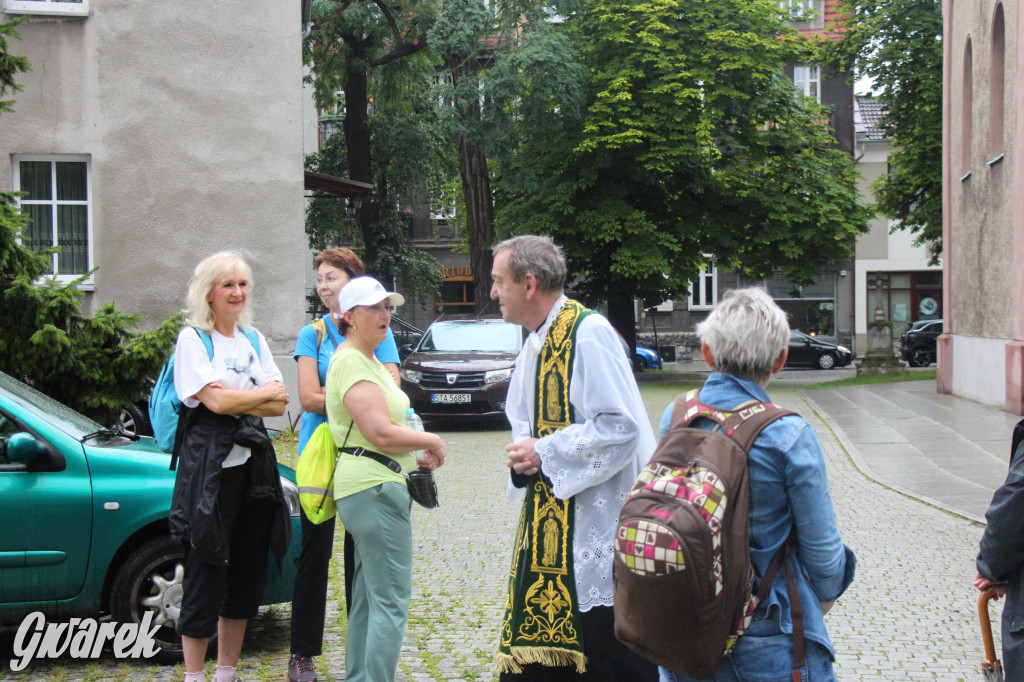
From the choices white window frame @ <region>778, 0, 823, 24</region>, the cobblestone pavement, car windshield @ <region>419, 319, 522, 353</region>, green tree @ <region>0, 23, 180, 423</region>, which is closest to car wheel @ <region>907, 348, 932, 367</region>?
white window frame @ <region>778, 0, 823, 24</region>

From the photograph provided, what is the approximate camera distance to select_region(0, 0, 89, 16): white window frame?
49.6ft

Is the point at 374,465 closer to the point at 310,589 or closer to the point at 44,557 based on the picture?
the point at 310,589

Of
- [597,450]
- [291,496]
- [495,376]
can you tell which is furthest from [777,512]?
[495,376]

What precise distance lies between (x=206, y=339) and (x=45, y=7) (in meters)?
12.8

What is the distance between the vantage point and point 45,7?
1516cm

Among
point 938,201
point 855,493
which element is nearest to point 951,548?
point 855,493

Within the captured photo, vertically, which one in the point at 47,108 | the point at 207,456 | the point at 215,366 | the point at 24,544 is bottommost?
the point at 24,544

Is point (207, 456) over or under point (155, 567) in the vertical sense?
over

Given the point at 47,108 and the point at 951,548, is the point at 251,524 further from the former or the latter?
the point at 47,108

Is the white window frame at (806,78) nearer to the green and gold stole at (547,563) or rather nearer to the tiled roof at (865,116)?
the tiled roof at (865,116)

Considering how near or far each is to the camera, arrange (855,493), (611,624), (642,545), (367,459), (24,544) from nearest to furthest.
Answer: (642,545)
(611,624)
(367,459)
(24,544)
(855,493)

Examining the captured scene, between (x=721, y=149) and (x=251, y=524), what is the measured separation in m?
26.5

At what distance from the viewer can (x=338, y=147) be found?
27.3 meters

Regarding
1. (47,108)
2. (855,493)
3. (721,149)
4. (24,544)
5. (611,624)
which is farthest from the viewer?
(721,149)
